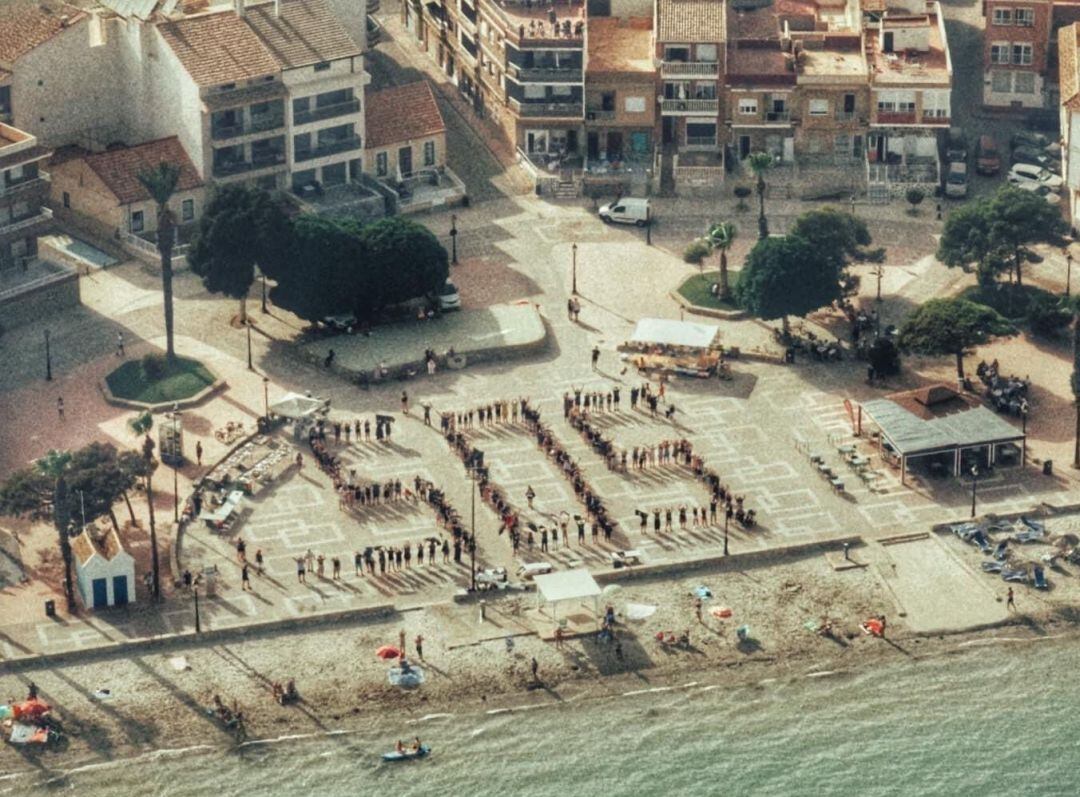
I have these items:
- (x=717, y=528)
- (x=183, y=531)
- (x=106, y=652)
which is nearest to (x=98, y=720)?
(x=106, y=652)

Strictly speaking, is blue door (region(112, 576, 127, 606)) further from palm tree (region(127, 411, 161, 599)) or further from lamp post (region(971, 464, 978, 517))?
lamp post (region(971, 464, 978, 517))

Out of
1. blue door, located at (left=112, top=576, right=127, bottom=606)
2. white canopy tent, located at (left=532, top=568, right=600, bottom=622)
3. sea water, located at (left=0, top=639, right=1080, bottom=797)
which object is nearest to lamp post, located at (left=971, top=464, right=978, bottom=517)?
sea water, located at (left=0, top=639, right=1080, bottom=797)

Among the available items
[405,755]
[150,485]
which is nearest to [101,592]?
[150,485]

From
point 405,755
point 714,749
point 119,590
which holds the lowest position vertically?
point 714,749

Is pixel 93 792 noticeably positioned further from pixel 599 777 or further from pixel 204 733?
pixel 599 777

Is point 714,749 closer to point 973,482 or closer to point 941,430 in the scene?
point 973,482

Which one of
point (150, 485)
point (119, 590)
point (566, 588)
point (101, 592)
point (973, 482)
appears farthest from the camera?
point (973, 482)

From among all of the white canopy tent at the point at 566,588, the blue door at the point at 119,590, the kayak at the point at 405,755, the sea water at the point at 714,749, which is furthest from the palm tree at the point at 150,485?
the white canopy tent at the point at 566,588
